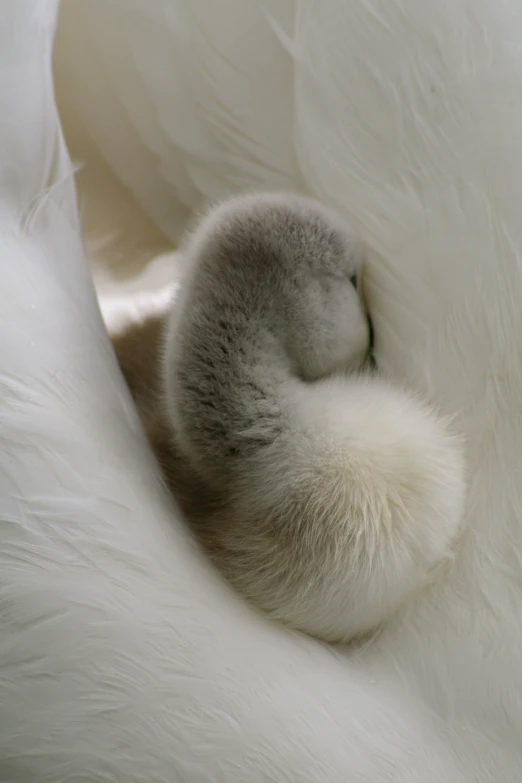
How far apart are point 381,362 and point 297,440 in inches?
5.3

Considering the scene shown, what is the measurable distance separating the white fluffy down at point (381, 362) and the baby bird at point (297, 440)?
0.09 ft

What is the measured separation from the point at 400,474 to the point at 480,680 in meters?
0.15

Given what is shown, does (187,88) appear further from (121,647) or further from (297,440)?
(121,647)

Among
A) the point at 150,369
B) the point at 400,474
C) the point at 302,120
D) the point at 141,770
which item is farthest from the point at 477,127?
the point at 141,770

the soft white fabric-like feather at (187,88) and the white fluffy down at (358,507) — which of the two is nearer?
the white fluffy down at (358,507)

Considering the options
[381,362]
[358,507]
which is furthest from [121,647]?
[381,362]

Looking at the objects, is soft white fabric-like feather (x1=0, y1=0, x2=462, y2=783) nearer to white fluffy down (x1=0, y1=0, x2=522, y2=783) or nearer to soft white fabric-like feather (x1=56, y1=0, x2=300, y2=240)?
white fluffy down (x1=0, y1=0, x2=522, y2=783)

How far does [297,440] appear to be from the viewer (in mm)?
637

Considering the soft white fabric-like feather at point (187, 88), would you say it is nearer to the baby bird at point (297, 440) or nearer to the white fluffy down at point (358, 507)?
the baby bird at point (297, 440)

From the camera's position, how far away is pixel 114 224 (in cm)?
104

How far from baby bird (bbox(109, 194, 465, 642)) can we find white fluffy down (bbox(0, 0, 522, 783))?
28 millimetres

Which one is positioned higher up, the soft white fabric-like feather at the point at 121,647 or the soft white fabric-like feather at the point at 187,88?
the soft white fabric-like feather at the point at 187,88

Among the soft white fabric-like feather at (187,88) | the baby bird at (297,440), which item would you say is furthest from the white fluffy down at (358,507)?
the soft white fabric-like feather at (187,88)

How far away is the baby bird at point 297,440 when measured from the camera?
616 millimetres
